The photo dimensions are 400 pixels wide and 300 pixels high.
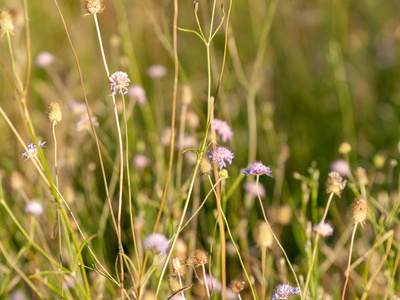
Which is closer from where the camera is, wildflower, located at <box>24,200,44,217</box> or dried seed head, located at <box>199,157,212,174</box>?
dried seed head, located at <box>199,157,212,174</box>

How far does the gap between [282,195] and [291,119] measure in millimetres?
453

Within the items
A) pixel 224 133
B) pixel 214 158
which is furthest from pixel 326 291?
pixel 214 158

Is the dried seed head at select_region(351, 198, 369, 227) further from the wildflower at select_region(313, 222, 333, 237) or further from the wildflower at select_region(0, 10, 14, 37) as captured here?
the wildflower at select_region(0, 10, 14, 37)

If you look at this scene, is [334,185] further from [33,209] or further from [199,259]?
[33,209]

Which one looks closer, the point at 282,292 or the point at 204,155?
the point at 282,292

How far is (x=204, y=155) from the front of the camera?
4.54ft

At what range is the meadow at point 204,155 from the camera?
81 cm

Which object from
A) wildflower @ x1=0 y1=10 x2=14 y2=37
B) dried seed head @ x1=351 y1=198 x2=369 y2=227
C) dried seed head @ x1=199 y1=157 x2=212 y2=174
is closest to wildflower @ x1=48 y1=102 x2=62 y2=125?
wildflower @ x1=0 y1=10 x2=14 y2=37

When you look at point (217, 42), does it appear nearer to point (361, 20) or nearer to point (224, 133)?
point (361, 20)

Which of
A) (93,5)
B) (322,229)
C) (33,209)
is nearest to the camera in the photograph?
(93,5)

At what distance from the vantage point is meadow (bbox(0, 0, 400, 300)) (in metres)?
0.81

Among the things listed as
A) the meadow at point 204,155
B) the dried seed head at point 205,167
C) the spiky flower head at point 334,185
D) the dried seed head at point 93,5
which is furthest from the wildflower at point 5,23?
the spiky flower head at point 334,185

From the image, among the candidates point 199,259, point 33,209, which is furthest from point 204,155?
point 199,259

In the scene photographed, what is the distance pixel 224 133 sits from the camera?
105 cm
